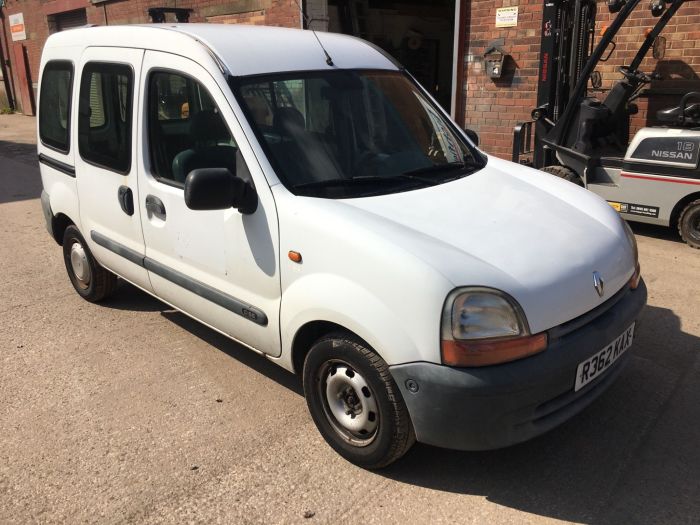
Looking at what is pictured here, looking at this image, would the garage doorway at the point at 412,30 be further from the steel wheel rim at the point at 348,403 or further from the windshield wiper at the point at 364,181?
the steel wheel rim at the point at 348,403

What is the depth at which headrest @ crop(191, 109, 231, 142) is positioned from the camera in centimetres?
315

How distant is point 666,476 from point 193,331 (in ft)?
9.78

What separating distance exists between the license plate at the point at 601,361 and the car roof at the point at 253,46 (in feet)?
6.61

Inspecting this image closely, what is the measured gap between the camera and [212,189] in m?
2.77

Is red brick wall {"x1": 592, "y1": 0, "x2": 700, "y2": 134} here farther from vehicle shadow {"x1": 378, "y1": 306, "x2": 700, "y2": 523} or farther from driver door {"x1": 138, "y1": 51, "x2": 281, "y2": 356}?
driver door {"x1": 138, "y1": 51, "x2": 281, "y2": 356}

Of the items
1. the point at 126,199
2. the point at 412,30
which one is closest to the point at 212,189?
the point at 126,199

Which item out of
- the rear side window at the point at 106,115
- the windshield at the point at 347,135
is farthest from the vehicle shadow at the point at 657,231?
the rear side window at the point at 106,115

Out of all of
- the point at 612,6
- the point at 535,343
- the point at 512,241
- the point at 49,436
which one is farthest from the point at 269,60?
the point at 612,6

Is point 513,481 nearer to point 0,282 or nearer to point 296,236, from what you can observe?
point 296,236

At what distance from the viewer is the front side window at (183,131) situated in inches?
125

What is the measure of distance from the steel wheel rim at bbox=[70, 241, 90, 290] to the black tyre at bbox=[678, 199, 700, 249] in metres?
5.26

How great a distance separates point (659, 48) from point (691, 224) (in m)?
2.60

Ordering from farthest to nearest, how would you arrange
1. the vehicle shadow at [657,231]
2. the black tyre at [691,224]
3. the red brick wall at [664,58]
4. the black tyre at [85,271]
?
the red brick wall at [664,58], the vehicle shadow at [657,231], the black tyre at [691,224], the black tyre at [85,271]

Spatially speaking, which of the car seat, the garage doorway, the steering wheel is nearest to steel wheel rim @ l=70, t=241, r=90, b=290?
the car seat
